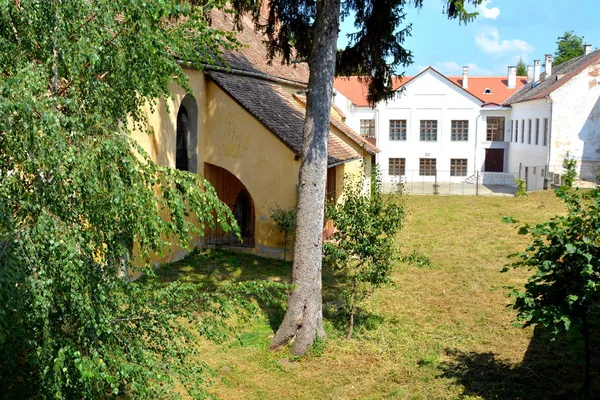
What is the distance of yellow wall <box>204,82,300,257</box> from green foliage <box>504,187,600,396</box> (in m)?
9.49

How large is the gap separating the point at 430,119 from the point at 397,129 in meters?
2.36

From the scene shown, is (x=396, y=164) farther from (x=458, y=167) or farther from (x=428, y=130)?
(x=458, y=167)

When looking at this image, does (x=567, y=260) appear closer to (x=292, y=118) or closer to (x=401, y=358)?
(x=401, y=358)

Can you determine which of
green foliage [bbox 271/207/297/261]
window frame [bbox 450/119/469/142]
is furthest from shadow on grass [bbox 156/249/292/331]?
window frame [bbox 450/119/469/142]

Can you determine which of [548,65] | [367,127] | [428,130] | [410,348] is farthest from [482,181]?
[410,348]

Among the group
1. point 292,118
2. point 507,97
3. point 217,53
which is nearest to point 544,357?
point 217,53

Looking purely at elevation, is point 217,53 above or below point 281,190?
above

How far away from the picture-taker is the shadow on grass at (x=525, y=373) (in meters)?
8.76

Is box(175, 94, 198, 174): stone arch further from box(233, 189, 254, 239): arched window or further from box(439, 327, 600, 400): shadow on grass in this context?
box(439, 327, 600, 400): shadow on grass

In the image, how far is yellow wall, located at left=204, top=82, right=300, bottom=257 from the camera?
1659 centimetres

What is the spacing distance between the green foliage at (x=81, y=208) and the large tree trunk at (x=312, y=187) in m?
5.38

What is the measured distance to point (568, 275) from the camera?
7.48 meters

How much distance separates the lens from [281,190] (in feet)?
54.7

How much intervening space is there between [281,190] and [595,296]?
1048 cm
